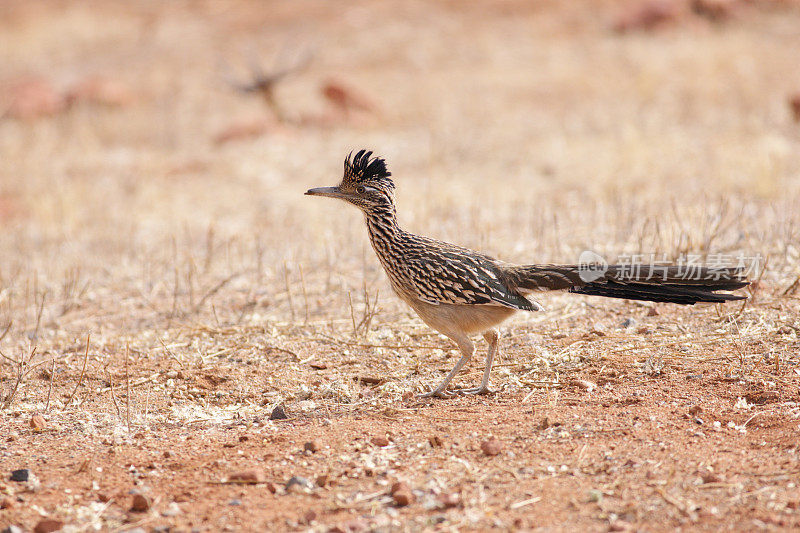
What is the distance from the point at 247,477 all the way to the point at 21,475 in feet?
3.57

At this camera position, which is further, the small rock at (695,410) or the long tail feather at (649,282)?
the long tail feather at (649,282)

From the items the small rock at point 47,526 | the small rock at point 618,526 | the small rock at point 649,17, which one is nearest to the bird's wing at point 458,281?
the small rock at point 618,526

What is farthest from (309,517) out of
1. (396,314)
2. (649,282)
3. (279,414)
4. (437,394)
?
(396,314)

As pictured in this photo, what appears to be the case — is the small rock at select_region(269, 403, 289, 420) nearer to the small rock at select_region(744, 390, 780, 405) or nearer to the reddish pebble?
the reddish pebble

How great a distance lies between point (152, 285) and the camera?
7.95m

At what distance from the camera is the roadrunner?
15.9 ft

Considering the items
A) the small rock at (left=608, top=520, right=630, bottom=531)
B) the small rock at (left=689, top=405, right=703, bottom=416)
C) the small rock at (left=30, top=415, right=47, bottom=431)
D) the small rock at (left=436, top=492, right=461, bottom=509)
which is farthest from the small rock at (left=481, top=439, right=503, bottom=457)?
the small rock at (left=30, top=415, right=47, bottom=431)

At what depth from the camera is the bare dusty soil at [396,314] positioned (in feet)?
12.3

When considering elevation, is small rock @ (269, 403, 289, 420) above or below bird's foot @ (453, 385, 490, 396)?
below

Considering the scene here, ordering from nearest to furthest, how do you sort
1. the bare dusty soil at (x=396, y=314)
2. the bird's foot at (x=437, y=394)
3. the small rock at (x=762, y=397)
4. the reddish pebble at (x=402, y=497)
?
the reddish pebble at (x=402, y=497) < the bare dusty soil at (x=396, y=314) < the small rock at (x=762, y=397) < the bird's foot at (x=437, y=394)

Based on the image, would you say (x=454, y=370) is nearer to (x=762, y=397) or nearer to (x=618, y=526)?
(x=762, y=397)

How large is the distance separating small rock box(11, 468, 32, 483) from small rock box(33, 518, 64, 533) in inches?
21.7

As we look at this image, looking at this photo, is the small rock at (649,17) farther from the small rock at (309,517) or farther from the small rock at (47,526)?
the small rock at (47,526)

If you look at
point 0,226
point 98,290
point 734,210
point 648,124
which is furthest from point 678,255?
point 0,226
